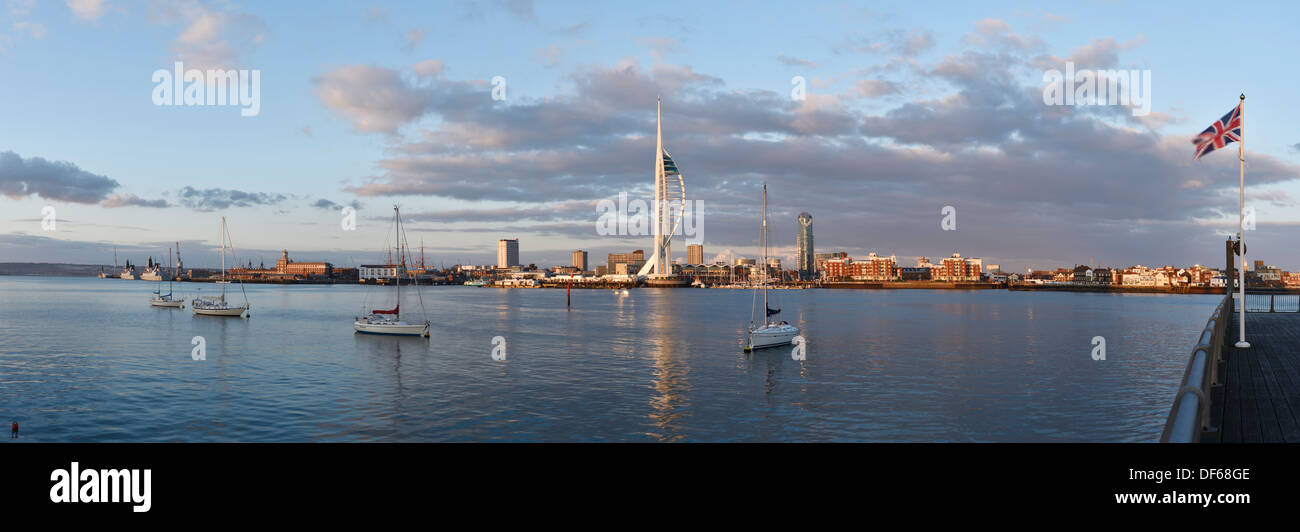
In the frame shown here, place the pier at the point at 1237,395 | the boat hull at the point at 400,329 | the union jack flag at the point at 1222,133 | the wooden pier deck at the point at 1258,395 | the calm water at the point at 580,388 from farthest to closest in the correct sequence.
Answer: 1. the boat hull at the point at 400,329
2. the calm water at the point at 580,388
3. the union jack flag at the point at 1222,133
4. the wooden pier deck at the point at 1258,395
5. the pier at the point at 1237,395

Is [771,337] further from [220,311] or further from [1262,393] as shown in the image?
[220,311]

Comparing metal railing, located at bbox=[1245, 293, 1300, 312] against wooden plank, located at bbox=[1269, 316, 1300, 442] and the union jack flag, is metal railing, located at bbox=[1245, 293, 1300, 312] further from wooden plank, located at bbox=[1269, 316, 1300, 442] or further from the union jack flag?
the union jack flag

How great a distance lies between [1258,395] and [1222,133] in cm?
1383

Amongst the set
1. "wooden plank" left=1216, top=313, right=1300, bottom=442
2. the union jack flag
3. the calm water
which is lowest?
the calm water

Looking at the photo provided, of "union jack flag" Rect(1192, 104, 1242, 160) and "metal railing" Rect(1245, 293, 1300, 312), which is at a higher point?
"union jack flag" Rect(1192, 104, 1242, 160)

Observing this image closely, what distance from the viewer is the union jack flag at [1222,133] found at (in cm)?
2538

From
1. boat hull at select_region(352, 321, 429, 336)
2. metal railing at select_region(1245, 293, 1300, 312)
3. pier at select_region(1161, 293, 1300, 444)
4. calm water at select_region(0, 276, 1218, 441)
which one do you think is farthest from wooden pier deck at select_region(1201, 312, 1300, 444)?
boat hull at select_region(352, 321, 429, 336)

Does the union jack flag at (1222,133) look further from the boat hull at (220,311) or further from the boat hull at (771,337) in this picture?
the boat hull at (220,311)

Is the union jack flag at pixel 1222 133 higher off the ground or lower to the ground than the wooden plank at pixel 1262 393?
higher

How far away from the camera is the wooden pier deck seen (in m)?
13.1

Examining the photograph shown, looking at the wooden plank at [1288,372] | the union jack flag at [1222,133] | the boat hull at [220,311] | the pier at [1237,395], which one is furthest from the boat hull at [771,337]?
the boat hull at [220,311]

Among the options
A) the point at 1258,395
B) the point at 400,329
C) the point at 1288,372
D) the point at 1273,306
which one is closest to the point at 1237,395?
the point at 1258,395
